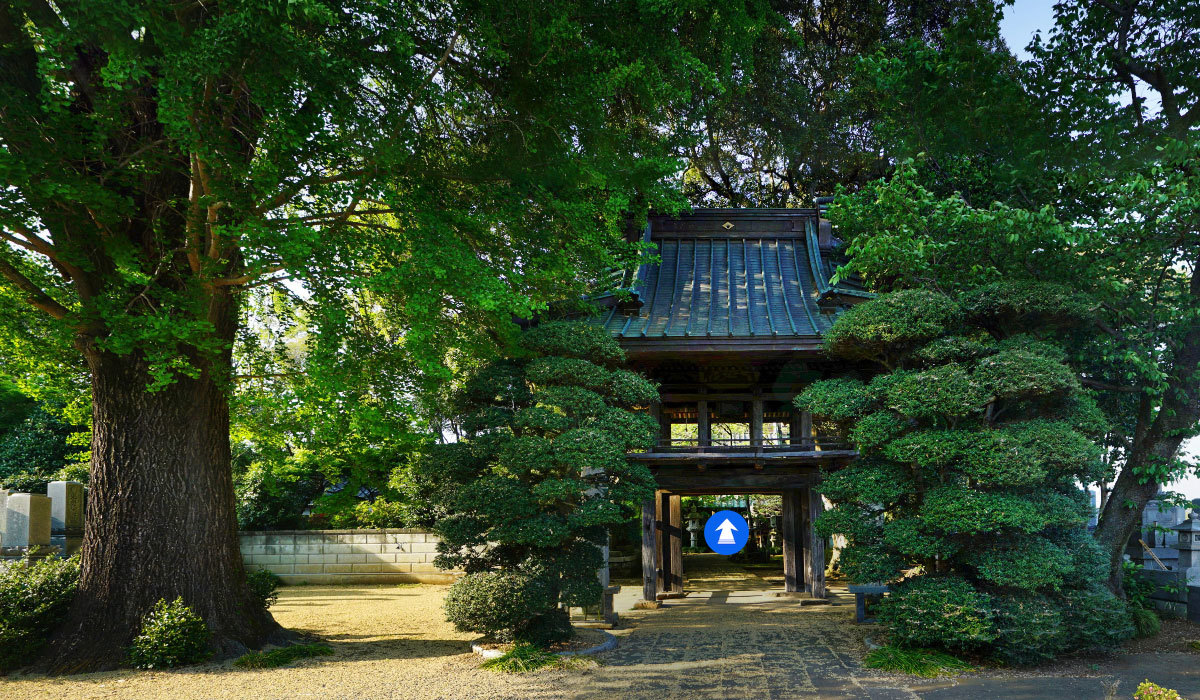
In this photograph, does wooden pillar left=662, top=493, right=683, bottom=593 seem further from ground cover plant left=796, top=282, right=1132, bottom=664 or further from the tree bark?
the tree bark

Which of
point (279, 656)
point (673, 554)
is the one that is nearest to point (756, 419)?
point (673, 554)

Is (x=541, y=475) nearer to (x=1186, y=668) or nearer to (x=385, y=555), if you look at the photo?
(x=1186, y=668)

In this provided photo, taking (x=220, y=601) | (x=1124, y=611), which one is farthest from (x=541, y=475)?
(x=1124, y=611)

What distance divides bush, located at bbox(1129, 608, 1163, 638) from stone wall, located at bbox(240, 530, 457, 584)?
12.4m

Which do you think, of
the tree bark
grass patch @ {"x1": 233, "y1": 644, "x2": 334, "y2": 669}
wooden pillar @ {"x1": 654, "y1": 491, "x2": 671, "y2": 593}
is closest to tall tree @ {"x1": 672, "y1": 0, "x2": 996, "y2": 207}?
wooden pillar @ {"x1": 654, "y1": 491, "x2": 671, "y2": 593}

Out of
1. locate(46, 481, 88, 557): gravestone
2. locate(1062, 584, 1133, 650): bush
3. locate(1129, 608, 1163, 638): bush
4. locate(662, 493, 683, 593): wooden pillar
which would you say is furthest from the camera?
locate(662, 493, 683, 593): wooden pillar

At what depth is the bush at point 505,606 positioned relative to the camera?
8273 millimetres

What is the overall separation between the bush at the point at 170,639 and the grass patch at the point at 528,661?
3.06m

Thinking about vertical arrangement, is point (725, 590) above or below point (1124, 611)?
below

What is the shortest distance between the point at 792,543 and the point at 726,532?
2.86 meters

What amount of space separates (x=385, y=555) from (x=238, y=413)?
23.7 feet

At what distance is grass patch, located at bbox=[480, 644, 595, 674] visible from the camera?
7828 mm

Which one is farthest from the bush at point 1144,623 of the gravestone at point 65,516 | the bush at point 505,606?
the gravestone at point 65,516

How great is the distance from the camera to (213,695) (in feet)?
22.7
